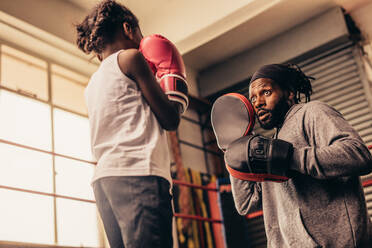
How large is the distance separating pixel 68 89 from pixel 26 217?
134 cm

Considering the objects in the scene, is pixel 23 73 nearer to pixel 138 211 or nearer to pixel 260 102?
pixel 260 102

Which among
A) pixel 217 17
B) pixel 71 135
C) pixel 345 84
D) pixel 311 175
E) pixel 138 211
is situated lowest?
pixel 138 211

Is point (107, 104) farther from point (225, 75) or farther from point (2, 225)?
point (225, 75)

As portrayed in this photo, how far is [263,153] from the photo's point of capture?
4.86 feet

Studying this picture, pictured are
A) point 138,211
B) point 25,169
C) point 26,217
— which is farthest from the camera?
point 25,169

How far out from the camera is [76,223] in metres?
3.74

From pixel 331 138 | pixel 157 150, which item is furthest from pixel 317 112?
pixel 157 150

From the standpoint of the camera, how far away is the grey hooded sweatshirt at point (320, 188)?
1.39m

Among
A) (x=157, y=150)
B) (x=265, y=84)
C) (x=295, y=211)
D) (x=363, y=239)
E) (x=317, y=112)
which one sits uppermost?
(x=265, y=84)

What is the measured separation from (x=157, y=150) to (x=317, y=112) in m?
0.59

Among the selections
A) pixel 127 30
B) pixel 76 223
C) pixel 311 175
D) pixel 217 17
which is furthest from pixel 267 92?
pixel 217 17

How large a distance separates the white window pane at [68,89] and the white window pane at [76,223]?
892mm

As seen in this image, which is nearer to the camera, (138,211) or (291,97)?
(138,211)

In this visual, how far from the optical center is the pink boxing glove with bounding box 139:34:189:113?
135cm
